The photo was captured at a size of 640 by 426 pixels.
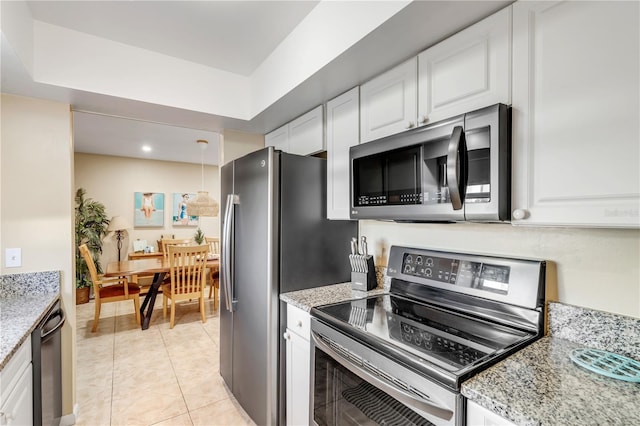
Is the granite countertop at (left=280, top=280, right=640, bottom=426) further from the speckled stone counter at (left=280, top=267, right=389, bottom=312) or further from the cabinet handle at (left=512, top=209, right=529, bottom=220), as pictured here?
the speckled stone counter at (left=280, top=267, right=389, bottom=312)

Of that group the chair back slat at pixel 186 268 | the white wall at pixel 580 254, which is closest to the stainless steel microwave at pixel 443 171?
the white wall at pixel 580 254

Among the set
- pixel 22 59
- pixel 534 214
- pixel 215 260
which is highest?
pixel 22 59

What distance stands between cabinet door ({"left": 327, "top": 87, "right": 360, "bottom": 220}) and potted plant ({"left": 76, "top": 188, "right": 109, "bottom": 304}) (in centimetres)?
→ 470

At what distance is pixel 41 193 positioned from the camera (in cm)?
197

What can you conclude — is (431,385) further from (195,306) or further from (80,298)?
(80,298)

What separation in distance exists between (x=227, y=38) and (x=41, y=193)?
154 cm

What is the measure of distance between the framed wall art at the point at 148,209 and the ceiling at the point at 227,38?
12.3ft

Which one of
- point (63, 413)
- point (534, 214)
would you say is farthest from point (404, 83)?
point (63, 413)

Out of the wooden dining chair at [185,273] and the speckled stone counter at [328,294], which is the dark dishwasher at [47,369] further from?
the wooden dining chair at [185,273]

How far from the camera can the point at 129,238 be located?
5.53m

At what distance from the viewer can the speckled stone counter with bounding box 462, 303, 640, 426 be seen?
724 millimetres

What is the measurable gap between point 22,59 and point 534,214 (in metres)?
2.35

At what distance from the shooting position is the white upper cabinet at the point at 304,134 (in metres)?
2.07

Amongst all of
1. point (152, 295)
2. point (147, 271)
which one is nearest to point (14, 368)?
point (147, 271)
